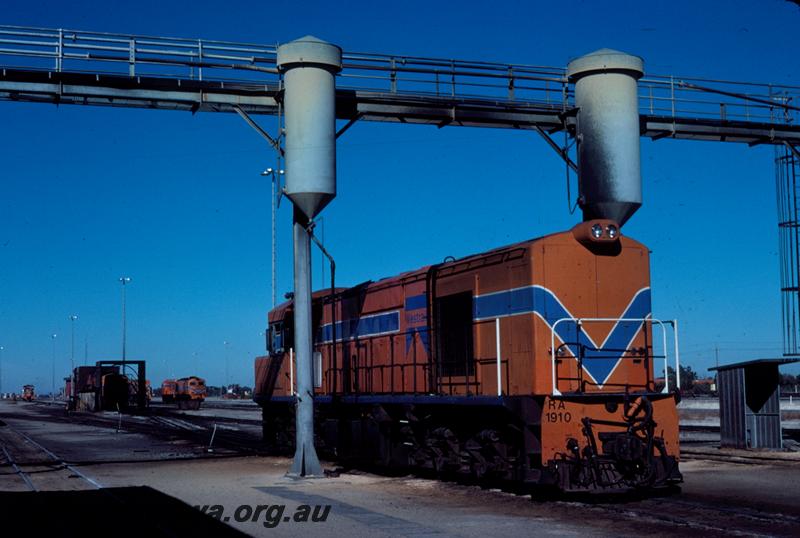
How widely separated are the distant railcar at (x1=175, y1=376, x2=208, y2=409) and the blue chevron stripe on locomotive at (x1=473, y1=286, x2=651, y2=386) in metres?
69.7

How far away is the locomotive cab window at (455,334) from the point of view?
18.2 meters

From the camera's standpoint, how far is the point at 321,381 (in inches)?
923

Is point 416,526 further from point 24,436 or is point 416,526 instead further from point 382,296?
point 24,436

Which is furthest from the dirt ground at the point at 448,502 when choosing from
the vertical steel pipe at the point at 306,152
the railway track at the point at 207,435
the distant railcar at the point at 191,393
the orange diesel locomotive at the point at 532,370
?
the distant railcar at the point at 191,393

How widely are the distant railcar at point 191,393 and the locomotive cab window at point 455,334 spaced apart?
219ft

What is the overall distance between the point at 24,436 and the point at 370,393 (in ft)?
79.3

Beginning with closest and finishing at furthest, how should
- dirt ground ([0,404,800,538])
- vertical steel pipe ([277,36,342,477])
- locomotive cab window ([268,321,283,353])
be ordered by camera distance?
dirt ground ([0,404,800,538]) → vertical steel pipe ([277,36,342,477]) → locomotive cab window ([268,321,283,353])

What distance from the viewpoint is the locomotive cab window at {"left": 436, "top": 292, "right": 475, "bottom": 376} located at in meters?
18.2

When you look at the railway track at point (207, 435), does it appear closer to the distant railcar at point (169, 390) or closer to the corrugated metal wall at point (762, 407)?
the corrugated metal wall at point (762, 407)

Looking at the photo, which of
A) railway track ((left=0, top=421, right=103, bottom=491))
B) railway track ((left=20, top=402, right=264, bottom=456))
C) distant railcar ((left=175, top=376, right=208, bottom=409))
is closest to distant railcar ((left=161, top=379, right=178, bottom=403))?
distant railcar ((left=175, top=376, right=208, bottom=409))

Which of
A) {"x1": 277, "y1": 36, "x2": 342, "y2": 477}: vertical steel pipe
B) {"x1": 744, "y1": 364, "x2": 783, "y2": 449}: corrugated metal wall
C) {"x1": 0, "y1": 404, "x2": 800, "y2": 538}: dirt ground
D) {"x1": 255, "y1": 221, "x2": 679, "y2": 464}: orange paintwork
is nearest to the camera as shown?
{"x1": 0, "y1": 404, "x2": 800, "y2": 538}: dirt ground

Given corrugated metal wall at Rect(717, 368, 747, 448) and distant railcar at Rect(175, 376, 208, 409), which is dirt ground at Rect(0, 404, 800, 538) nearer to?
corrugated metal wall at Rect(717, 368, 747, 448)

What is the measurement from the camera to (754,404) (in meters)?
25.8

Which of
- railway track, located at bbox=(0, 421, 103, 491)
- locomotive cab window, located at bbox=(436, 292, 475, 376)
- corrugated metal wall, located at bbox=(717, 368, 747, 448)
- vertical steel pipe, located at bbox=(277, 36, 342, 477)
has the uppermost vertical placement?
vertical steel pipe, located at bbox=(277, 36, 342, 477)
